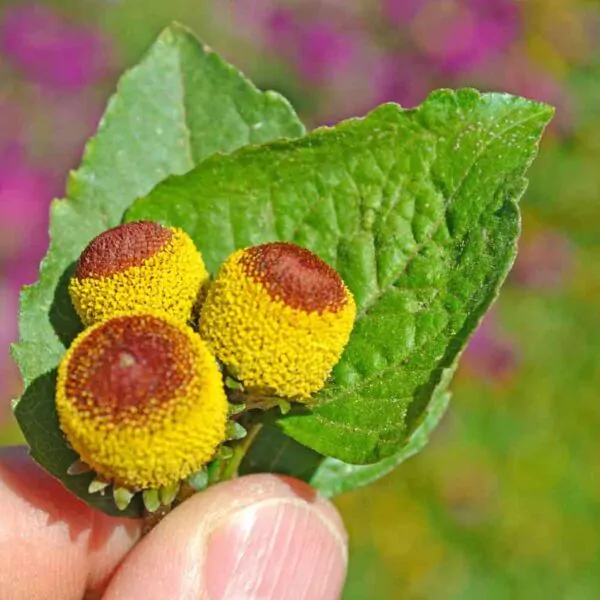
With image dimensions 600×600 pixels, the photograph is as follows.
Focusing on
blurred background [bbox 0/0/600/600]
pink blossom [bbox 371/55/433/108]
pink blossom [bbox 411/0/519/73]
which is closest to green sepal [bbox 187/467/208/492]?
blurred background [bbox 0/0/600/600]

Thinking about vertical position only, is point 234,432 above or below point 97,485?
above

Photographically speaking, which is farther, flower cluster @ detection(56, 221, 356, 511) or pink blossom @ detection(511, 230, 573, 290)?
pink blossom @ detection(511, 230, 573, 290)

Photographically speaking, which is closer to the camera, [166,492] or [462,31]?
[166,492]

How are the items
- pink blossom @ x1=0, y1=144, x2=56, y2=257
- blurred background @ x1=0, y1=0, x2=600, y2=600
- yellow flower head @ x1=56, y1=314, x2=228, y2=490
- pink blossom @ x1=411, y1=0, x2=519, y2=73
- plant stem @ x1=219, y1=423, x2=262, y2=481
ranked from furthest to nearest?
pink blossom @ x1=411, y1=0, x2=519, y2=73 → pink blossom @ x1=0, y1=144, x2=56, y2=257 → blurred background @ x1=0, y1=0, x2=600, y2=600 → plant stem @ x1=219, y1=423, x2=262, y2=481 → yellow flower head @ x1=56, y1=314, x2=228, y2=490

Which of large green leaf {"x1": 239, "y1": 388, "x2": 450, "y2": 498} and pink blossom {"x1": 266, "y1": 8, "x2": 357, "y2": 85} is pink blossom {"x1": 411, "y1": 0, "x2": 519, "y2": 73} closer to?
pink blossom {"x1": 266, "y1": 8, "x2": 357, "y2": 85}

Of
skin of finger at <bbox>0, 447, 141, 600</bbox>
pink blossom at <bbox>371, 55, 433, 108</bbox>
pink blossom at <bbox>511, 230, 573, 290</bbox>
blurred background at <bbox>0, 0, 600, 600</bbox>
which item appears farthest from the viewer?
pink blossom at <bbox>371, 55, 433, 108</bbox>

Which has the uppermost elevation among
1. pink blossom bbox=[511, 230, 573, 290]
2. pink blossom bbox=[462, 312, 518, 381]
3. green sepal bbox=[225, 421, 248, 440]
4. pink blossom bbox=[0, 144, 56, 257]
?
green sepal bbox=[225, 421, 248, 440]

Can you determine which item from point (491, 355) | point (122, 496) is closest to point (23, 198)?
point (491, 355)

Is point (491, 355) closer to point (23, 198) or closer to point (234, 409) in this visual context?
point (23, 198)
